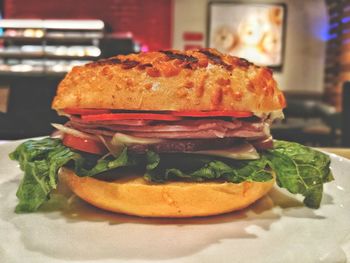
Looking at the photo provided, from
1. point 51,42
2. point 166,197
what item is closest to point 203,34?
point 51,42

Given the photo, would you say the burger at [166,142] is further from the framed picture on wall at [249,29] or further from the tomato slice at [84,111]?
the framed picture on wall at [249,29]

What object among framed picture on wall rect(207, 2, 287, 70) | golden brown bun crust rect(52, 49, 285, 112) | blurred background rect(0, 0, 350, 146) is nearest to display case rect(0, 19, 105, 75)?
blurred background rect(0, 0, 350, 146)

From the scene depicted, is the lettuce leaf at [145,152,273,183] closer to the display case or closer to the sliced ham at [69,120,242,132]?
the sliced ham at [69,120,242,132]

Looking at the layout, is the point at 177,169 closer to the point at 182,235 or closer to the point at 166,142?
the point at 166,142

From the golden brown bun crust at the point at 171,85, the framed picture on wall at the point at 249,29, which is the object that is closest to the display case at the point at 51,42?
the framed picture on wall at the point at 249,29

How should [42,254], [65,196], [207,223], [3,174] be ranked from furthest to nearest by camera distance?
[3,174], [65,196], [207,223], [42,254]

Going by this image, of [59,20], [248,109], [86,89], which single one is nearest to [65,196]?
[86,89]

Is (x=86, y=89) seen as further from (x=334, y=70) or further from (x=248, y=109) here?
(x=334, y=70)
